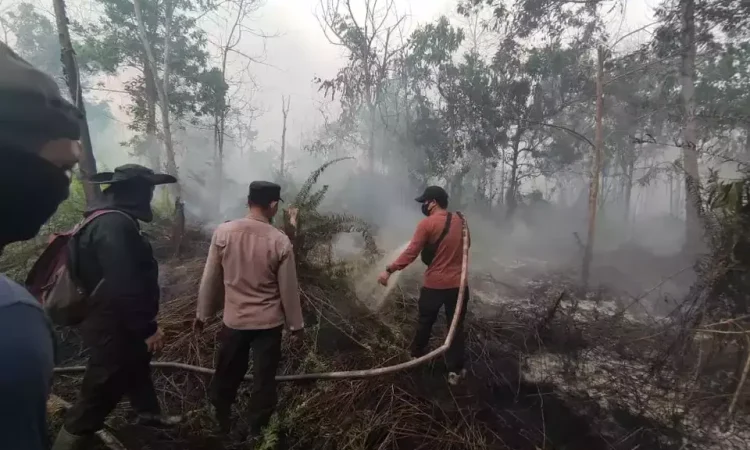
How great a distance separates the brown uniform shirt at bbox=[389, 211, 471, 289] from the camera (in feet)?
14.5

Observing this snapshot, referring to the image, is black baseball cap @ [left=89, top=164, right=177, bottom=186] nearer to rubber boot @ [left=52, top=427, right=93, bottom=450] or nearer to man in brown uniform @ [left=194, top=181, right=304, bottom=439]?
man in brown uniform @ [left=194, top=181, right=304, bottom=439]

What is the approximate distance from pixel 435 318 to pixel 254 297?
2.22 metres

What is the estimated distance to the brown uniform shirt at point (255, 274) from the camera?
3.00 meters

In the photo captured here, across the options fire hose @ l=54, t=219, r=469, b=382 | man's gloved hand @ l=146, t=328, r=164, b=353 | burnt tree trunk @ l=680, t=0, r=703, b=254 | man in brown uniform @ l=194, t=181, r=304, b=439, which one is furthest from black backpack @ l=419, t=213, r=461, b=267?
burnt tree trunk @ l=680, t=0, r=703, b=254

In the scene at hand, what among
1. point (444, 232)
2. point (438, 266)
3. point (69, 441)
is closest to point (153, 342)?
point (69, 441)

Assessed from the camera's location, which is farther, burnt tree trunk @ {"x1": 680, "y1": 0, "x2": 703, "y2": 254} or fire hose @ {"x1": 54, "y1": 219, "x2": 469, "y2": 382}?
burnt tree trunk @ {"x1": 680, "y1": 0, "x2": 703, "y2": 254}

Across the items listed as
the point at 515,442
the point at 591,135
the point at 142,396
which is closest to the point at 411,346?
the point at 515,442

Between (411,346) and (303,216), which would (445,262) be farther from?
(303,216)

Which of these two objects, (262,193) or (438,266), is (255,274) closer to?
(262,193)

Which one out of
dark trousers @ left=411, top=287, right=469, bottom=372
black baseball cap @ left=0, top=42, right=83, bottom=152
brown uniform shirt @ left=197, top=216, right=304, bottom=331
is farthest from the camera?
dark trousers @ left=411, top=287, right=469, bottom=372

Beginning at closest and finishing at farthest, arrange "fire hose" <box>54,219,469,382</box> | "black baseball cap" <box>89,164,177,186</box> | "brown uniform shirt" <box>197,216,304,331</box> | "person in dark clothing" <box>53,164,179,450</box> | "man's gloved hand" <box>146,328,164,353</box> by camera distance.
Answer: "person in dark clothing" <box>53,164,179,450</box>, "black baseball cap" <box>89,164,177,186</box>, "man's gloved hand" <box>146,328,164,353</box>, "brown uniform shirt" <box>197,216,304,331</box>, "fire hose" <box>54,219,469,382</box>

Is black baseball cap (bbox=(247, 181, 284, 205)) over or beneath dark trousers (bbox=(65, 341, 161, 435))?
over

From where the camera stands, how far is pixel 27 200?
831 mm

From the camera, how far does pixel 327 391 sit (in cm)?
358
